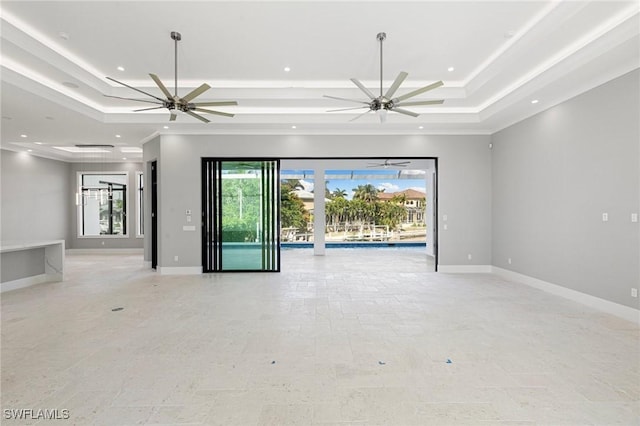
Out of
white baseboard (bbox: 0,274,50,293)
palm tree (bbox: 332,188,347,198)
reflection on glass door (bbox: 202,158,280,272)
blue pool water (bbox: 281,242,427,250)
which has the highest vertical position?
palm tree (bbox: 332,188,347,198)

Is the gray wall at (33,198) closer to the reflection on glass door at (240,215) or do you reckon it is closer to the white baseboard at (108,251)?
the white baseboard at (108,251)

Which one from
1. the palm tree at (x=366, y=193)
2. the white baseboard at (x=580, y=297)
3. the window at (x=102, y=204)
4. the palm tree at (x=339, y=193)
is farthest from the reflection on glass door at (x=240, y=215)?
the palm tree at (x=366, y=193)

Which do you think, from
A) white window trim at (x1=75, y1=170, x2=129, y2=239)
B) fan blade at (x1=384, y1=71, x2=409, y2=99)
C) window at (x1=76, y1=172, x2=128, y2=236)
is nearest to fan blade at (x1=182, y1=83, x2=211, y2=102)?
fan blade at (x1=384, y1=71, x2=409, y2=99)

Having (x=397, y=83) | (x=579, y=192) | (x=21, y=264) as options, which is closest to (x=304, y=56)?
(x=397, y=83)

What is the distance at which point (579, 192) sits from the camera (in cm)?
455

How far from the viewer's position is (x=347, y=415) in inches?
81.7

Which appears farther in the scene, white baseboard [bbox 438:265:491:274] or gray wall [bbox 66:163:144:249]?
gray wall [bbox 66:163:144:249]

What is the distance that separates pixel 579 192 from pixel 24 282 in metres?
9.63

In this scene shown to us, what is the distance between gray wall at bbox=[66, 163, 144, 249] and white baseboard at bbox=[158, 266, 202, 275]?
177 inches

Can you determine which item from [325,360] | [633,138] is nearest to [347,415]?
[325,360]

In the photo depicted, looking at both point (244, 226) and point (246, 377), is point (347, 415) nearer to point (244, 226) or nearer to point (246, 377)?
point (246, 377)

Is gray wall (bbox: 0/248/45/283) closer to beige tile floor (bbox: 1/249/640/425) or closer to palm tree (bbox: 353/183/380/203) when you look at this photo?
beige tile floor (bbox: 1/249/640/425)

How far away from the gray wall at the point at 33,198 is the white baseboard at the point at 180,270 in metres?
5.10

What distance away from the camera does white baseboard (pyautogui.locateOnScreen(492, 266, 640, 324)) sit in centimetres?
383
